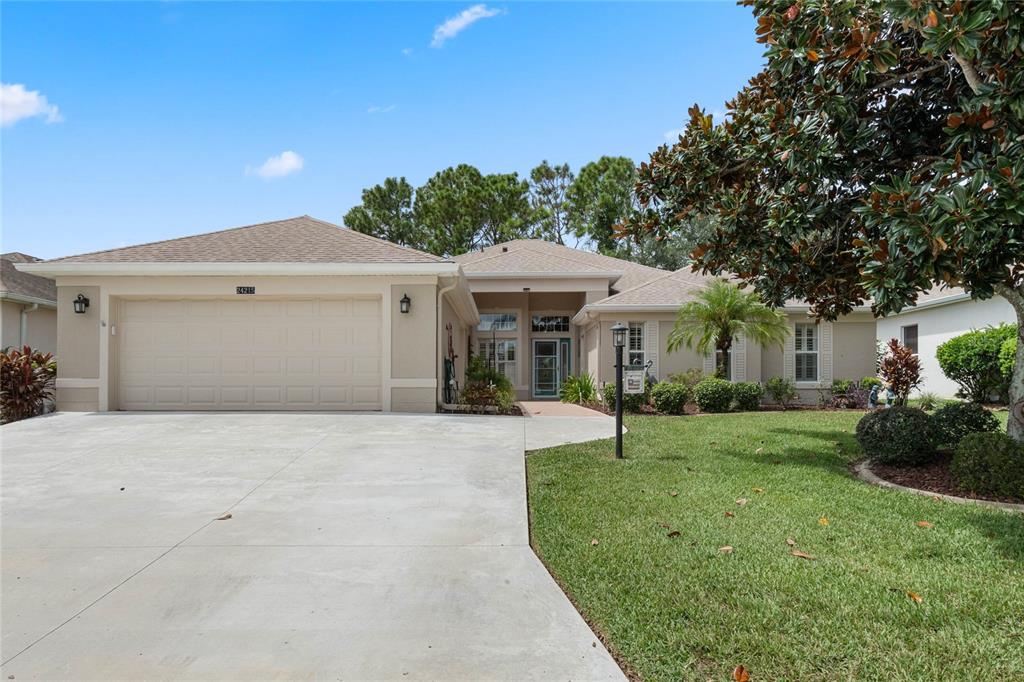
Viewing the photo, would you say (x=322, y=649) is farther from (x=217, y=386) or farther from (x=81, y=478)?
(x=217, y=386)

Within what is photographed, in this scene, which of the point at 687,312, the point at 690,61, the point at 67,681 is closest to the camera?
the point at 67,681

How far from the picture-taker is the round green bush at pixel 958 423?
6.38 meters

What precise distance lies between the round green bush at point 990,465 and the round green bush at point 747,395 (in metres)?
8.11

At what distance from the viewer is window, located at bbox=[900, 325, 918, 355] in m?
18.3

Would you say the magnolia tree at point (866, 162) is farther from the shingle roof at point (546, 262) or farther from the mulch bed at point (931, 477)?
the shingle roof at point (546, 262)

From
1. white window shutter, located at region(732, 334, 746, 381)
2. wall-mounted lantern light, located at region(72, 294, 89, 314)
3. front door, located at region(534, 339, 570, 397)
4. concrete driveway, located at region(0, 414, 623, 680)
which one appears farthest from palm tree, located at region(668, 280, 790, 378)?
wall-mounted lantern light, located at region(72, 294, 89, 314)

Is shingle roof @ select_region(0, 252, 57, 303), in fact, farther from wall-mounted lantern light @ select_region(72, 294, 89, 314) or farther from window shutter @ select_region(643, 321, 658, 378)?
window shutter @ select_region(643, 321, 658, 378)

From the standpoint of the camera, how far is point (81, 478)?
630cm

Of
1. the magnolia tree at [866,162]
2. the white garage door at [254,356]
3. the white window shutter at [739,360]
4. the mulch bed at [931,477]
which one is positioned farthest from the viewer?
the white window shutter at [739,360]

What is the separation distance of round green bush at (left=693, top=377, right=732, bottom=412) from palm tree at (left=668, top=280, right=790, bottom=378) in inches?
25.2

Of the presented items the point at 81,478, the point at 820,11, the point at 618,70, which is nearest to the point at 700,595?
the point at 820,11

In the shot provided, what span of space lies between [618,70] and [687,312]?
5.80 m

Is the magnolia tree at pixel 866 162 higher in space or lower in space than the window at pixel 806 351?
higher

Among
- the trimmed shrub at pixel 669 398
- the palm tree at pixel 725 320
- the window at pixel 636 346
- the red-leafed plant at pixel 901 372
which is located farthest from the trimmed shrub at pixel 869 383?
the window at pixel 636 346
